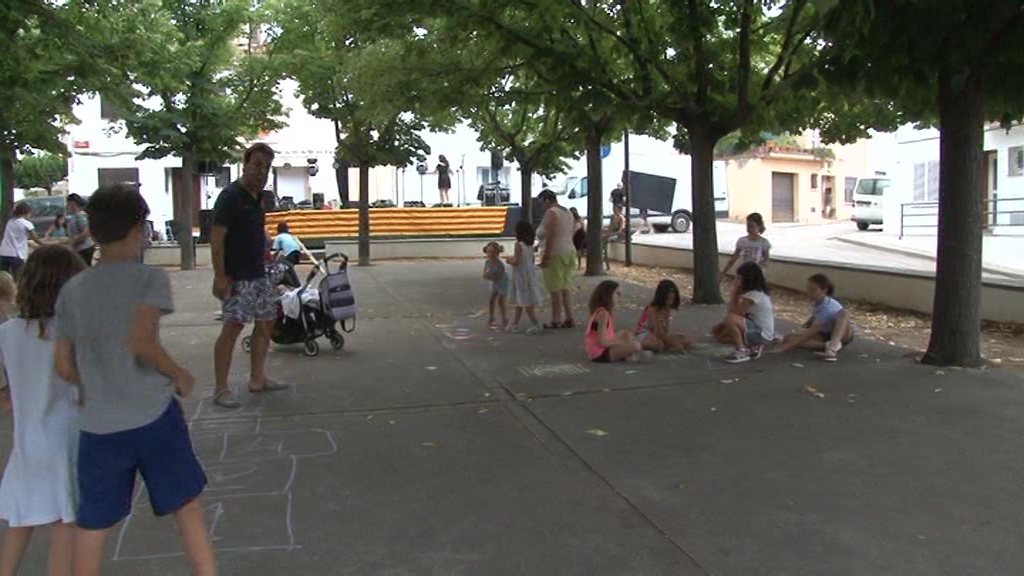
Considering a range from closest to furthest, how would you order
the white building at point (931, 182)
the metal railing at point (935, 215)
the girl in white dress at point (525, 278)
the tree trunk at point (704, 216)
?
1. the girl in white dress at point (525, 278)
2. the tree trunk at point (704, 216)
3. the metal railing at point (935, 215)
4. the white building at point (931, 182)

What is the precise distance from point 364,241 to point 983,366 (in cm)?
1418

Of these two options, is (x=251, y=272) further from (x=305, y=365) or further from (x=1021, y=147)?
(x=1021, y=147)

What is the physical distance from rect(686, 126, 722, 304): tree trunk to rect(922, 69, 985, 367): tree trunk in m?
4.36

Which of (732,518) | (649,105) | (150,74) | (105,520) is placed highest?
(150,74)

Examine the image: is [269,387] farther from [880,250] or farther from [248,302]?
[880,250]

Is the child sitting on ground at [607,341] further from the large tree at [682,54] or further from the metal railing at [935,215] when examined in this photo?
the metal railing at [935,215]

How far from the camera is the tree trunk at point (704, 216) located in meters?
11.7

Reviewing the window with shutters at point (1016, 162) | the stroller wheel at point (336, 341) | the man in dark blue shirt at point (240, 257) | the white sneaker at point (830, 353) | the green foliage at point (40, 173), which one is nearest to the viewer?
the man in dark blue shirt at point (240, 257)

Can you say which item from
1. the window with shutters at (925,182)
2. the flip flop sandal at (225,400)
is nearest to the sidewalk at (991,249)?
the window with shutters at (925,182)

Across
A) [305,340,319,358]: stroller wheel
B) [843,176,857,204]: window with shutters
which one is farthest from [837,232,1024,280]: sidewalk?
[843,176,857,204]: window with shutters

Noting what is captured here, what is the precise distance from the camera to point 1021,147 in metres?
23.7

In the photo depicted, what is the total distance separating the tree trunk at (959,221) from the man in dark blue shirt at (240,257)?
5.45m

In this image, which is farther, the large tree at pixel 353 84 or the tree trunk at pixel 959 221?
the large tree at pixel 353 84

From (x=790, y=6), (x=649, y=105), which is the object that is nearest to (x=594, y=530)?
(x=790, y=6)
